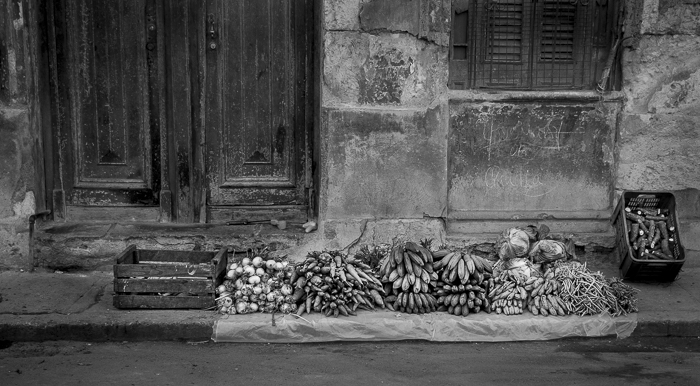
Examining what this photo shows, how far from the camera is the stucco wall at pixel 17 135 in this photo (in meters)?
6.68

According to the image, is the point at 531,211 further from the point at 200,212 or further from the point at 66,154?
the point at 66,154

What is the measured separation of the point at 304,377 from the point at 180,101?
10.5 feet

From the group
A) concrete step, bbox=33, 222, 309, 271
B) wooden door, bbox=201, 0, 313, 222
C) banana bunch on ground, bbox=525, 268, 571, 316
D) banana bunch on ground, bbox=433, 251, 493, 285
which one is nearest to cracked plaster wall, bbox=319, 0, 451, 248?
wooden door, bbox=201, 0, 313, 222

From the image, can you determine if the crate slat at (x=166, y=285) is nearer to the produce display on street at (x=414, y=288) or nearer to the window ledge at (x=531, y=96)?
the produce display on street at (x=414, y=288)

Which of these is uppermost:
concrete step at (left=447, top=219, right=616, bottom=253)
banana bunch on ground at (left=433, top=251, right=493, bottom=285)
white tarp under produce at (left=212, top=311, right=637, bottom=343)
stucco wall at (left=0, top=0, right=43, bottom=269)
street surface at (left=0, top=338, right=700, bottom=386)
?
stucco wall at (left=0, top=0, right=43, bottom=269)

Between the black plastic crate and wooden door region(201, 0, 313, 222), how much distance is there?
2.97 meters

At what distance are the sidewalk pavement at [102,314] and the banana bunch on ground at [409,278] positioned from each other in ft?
4.72

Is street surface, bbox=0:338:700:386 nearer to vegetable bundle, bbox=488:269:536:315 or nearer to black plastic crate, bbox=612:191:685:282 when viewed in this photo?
vegetable bundle, bbox=488:269:536:315

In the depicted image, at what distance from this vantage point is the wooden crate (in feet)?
19.8

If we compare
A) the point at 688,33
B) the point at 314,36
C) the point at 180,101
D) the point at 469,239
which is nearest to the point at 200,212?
the point at 180,101

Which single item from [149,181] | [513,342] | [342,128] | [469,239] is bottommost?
[513,342]

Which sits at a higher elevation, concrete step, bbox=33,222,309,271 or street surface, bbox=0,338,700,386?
concrete step, bbox=33,222,309,271

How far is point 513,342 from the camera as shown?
598cm

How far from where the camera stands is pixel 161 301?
6.08m
